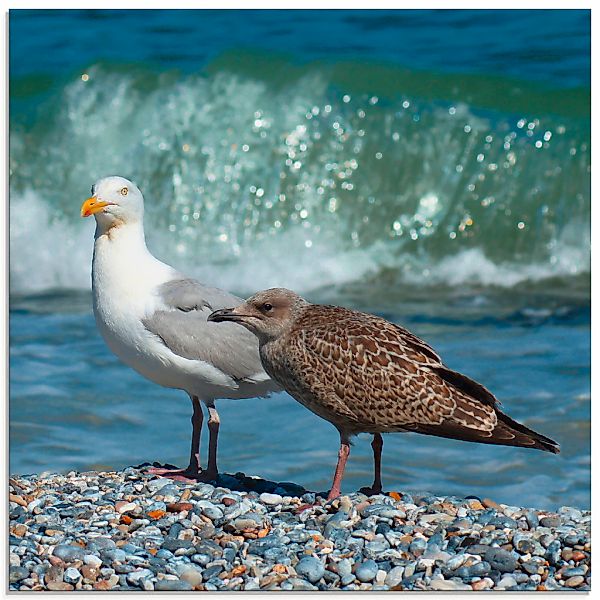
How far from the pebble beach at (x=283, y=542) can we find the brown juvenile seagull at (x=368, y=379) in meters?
0.35

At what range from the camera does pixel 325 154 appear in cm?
1349

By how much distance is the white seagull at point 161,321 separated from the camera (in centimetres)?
598

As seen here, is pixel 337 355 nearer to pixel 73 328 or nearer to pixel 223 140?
pixel 73 328

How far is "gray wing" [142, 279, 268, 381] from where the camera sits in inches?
235

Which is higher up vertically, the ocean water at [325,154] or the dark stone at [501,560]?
the ocean water at [325,154]

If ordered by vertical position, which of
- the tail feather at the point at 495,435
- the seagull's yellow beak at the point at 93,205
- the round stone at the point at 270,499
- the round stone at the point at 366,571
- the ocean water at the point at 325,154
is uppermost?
the ocean water at the point at 325,154

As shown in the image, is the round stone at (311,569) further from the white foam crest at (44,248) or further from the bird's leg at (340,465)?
the white foam crest at (44,248)

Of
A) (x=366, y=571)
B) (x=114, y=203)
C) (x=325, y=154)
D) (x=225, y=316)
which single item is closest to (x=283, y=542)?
(x=366, y=571)

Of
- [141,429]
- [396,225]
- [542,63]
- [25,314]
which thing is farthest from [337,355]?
[542,63]

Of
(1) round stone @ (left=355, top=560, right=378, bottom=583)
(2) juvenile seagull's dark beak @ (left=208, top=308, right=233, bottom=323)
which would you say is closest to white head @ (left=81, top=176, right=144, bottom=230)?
(2) juvenile seagull's dark beak @ (left=208, top=308, right=233, bottom=323)

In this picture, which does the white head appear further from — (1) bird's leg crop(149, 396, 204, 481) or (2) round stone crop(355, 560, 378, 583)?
(2) round stone crop(355, 560, 378, 583)

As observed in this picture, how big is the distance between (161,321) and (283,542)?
1325 mm

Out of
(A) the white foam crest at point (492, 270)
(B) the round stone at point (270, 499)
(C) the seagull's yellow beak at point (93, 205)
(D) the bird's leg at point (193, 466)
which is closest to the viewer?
(B) the round stone at point (270, 499)

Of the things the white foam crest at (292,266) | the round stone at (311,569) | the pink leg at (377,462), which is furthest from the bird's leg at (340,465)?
the white foam crest at (292,266)
